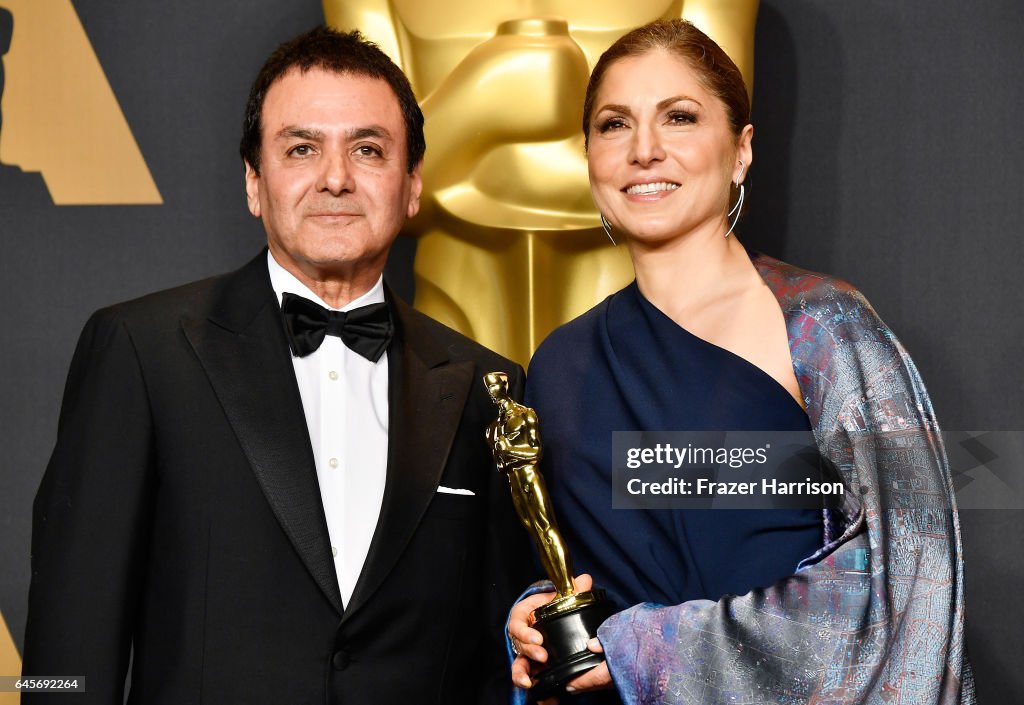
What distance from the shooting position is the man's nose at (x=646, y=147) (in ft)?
4.83

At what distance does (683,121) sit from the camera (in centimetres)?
150

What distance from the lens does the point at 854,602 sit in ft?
4.33

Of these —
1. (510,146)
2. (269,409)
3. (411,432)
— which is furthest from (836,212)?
(269,409)

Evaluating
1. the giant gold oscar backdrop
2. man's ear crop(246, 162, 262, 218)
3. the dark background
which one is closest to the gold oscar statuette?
man's ear crop(246, 162, 262, 218)

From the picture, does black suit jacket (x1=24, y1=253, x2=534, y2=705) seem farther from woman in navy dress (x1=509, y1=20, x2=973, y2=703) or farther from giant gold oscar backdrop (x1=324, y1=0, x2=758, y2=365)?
giant gold oscar backdrop (x1=324, y1=0, x2=758, y2=365)

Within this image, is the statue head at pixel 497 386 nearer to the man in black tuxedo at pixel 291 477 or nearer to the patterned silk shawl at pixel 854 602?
the man in black tuxedo at pixel 291 477

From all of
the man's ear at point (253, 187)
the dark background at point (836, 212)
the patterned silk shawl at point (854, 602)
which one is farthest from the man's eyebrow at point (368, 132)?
the dark background at point (836, 212)

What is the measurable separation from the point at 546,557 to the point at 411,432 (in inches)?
8.7

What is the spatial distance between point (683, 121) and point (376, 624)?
66cm

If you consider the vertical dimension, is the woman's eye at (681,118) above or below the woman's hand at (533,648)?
above

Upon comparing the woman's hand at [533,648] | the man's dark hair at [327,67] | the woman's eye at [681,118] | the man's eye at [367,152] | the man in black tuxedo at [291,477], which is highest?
the man's dark hair at [327,67]

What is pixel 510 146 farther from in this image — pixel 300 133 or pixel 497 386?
pixel 497 386

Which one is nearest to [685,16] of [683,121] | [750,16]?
[750,16]

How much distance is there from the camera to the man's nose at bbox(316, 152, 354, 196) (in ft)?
4.89
